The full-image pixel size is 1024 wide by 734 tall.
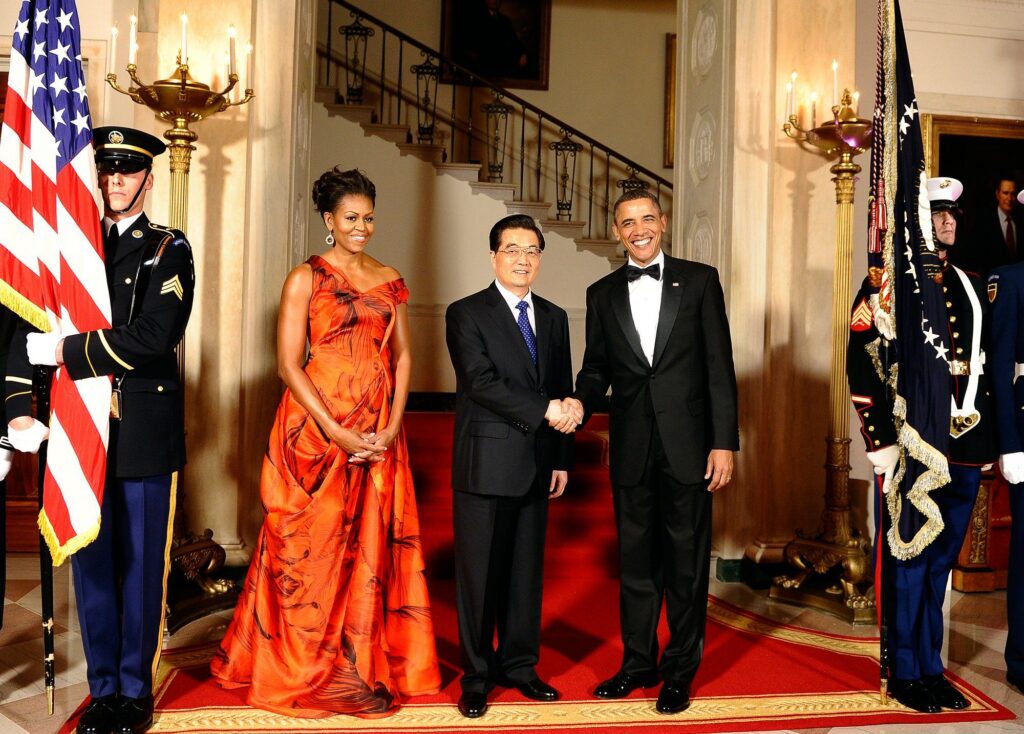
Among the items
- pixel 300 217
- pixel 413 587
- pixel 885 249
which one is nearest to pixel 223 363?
pixel 300 217

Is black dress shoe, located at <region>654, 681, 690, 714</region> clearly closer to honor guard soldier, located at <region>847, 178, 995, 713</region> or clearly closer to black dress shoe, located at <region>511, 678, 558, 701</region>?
black dress shoe, located at <region>511, 678, 558, 701</region>

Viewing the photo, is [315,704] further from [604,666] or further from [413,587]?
[604,666]

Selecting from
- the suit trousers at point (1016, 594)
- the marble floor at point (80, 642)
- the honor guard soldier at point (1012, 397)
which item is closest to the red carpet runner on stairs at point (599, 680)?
the marble floor at point (80, 642)

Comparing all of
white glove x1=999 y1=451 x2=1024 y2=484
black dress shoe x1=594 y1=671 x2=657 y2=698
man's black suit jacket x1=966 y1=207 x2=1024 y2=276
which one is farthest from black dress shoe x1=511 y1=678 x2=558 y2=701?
man's black suit jacket x1=966 y1=207 x2=1024 y2=276

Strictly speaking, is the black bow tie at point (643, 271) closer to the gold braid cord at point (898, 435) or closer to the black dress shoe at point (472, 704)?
the gold braid cord at point (898, 435)

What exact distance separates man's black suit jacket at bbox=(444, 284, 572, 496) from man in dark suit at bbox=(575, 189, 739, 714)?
190mm

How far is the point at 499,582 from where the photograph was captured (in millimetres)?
3389

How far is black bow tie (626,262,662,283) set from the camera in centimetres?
342

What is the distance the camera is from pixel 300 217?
5.11m

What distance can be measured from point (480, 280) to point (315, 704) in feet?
17.0

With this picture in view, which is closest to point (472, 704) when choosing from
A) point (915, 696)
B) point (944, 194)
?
point (915, 696)

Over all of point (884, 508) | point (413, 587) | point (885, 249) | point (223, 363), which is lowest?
point (413, 587)

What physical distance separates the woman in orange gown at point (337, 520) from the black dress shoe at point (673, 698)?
2.72 feet

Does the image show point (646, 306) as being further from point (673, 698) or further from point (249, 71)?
point (249, 71)
